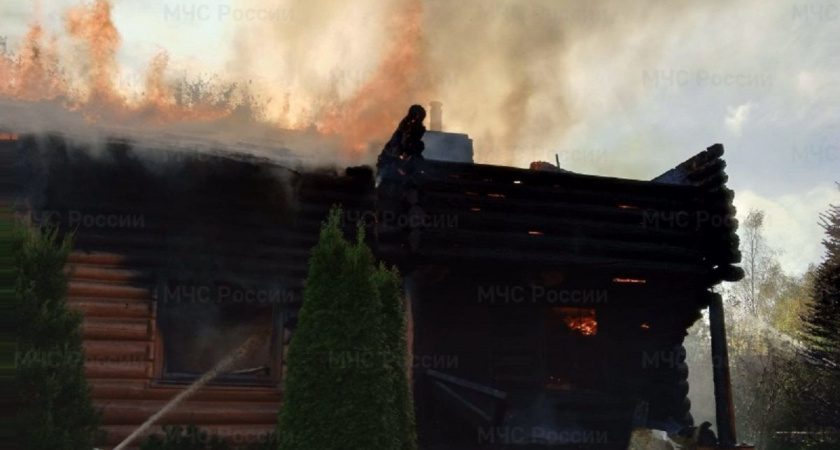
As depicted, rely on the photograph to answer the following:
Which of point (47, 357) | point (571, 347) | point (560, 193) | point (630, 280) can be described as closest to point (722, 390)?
point (630, 280)

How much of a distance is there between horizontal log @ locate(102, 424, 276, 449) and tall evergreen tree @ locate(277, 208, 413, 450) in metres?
2.67

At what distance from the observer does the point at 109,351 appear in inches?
410

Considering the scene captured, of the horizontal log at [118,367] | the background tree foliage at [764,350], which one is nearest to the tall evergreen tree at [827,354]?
the background tree foliage at [764,350]

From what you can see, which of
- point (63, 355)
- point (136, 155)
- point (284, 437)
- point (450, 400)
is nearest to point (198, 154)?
point (136, 155)

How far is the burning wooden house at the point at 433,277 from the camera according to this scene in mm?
10641

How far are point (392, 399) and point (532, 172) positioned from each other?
6.08 m

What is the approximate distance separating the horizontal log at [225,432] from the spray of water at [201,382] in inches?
4.9

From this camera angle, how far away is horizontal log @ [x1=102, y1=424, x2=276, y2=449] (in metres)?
10.1

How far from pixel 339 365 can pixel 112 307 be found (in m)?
4.50

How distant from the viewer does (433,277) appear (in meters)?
13.2

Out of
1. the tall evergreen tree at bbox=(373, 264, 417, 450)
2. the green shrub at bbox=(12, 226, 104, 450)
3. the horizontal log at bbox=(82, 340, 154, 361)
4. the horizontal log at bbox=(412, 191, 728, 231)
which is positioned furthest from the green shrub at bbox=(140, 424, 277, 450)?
the horizontal log at bbox=(412, 191, 728, 231)

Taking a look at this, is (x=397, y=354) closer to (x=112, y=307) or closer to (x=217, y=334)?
(x=217, y=334)

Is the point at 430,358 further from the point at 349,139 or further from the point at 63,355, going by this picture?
the point at 63,355

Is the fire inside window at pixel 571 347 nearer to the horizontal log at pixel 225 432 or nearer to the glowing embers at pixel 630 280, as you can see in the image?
the glowing embers at pixel 630 280
